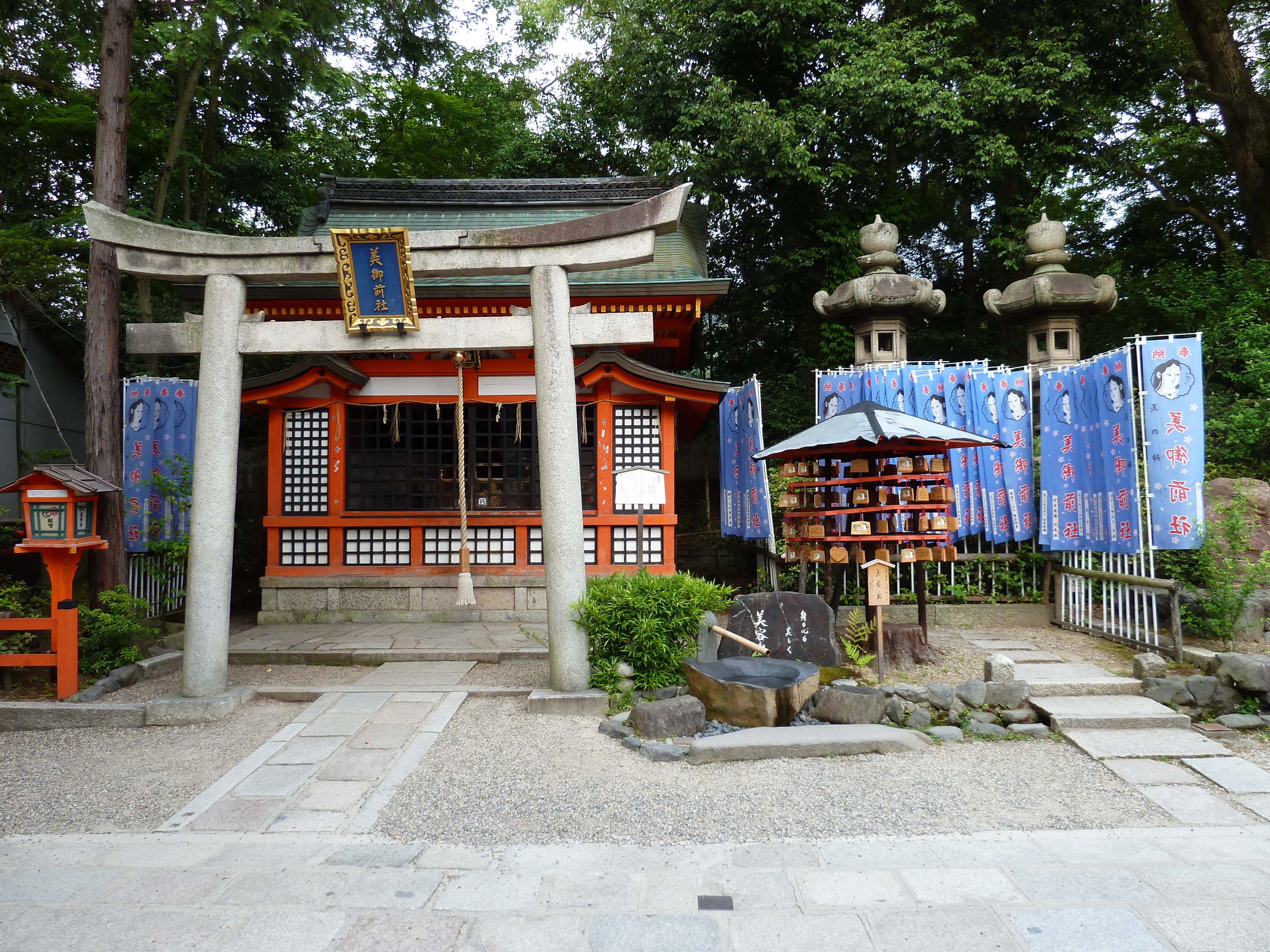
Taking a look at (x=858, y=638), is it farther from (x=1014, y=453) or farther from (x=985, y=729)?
(x=1014, y=453)

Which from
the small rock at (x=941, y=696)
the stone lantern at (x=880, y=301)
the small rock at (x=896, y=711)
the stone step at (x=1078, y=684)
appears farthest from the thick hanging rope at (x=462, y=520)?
the stone lantern at (x=880, y=301)

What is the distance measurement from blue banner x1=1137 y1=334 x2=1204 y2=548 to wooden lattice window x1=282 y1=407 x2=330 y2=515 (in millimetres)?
9670

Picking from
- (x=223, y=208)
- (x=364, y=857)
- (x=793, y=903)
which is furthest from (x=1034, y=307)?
(x=223, y=208)

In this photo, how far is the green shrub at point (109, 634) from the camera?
6527mm

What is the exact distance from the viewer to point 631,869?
334cm

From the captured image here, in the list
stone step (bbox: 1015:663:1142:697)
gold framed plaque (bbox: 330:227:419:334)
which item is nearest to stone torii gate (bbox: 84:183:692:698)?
gold framed plaque (bbox: 330:227:419:334)

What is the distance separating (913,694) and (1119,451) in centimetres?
363

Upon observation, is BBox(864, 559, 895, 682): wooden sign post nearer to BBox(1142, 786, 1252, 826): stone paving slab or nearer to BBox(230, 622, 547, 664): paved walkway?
BBox(1142, 786, 1252, 826): stone paving slab

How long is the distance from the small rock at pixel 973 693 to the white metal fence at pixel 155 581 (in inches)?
343

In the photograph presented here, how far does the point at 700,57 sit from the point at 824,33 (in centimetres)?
246

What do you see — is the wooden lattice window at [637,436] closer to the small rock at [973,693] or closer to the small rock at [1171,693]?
the small rock at [973,693]

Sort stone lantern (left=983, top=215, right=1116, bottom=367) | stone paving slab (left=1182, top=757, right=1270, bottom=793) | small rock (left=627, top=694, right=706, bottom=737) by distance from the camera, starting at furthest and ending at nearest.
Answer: stone lantern (left=983, top=215, right=1116, bottom=367), small rock (left=627, top=694, right=706, bottom=737), stone paving slab (left=1182, top=757, right=1270, bottom=793)

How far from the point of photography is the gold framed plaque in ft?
19.8

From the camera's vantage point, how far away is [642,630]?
5.73 metres
